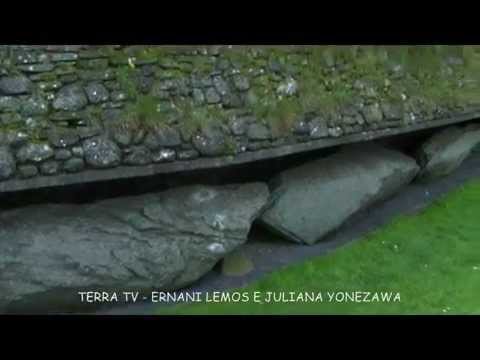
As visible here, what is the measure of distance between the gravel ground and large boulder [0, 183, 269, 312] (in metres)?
0.20

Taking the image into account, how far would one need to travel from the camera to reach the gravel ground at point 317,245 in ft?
20.5

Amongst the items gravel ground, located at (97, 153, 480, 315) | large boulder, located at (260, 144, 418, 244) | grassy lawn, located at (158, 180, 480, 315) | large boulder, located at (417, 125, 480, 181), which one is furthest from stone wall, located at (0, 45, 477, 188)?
grassy lawn, located at (158, 180, 480, 315)

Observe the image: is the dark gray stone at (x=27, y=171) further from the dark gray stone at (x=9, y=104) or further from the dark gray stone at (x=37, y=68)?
the dark gray stone at (x=37, y=68)

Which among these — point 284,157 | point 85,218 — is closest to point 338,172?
point 284,157

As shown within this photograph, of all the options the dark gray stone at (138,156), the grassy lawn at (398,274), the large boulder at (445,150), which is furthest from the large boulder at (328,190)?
the dark gray stone at (138,156)

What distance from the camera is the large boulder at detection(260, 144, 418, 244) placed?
6727mm

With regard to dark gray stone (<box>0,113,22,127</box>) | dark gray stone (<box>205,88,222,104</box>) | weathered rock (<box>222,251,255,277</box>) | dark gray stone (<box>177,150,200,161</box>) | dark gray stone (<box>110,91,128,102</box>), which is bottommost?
weathered rock (<box>222,251,255,277</box>)

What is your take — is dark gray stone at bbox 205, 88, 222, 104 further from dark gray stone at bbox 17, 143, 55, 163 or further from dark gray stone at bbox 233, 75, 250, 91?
dark gray stone at bbox 17, 143, 55, 163

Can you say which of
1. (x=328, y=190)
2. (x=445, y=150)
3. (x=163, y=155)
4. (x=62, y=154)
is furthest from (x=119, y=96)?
(x=445, y=150)

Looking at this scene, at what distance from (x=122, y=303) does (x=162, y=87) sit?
6.07ft

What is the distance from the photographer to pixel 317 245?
7012 millimetres

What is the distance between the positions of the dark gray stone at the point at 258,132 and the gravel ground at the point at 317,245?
1208 millimetres

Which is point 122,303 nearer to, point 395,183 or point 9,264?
point 9,264

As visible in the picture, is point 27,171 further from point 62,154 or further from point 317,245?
point 317,245
